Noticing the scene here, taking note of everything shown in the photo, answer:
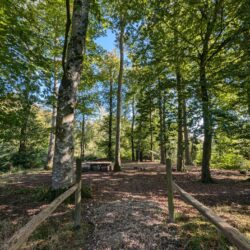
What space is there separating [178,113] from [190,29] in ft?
12.4

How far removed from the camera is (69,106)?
5.60 m

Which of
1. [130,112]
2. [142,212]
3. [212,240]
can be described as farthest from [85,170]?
[130,112]

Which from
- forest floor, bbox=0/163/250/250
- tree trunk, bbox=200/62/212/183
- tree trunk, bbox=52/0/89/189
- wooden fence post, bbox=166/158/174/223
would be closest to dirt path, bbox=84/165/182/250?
forest floor, bbox=0/163/250/250

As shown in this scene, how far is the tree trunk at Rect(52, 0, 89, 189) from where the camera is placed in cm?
531

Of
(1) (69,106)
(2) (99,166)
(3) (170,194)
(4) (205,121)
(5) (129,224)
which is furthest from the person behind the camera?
(2) (99,166)

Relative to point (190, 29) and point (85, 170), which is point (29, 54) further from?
point (85, 170)

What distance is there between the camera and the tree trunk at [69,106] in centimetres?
531

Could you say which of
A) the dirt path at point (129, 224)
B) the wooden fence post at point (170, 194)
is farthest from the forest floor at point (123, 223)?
the wooden fence post at point (170, 194)

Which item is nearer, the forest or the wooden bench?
the forest

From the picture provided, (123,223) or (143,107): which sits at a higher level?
(143,107)

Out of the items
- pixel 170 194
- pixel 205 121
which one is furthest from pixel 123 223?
pixel 205 121

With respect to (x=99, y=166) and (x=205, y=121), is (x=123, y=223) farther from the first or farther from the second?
(x=99, y=166)

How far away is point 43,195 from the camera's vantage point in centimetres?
539

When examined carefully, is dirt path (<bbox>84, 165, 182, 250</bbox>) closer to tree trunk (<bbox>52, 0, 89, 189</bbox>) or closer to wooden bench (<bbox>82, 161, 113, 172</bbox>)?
tree trunk (<bbox>52, 0, 89, 189</bbox>)
